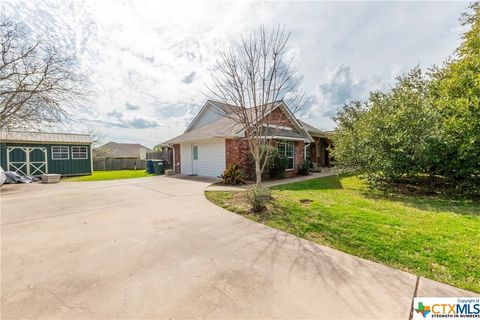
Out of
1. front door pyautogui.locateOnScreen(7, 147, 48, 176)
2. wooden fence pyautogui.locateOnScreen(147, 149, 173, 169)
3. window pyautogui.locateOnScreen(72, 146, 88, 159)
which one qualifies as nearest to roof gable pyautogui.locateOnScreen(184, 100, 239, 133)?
wooden fence pyautogui.locateOnScreen(147, 149, 173, 169)

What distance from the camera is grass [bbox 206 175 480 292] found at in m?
3.36

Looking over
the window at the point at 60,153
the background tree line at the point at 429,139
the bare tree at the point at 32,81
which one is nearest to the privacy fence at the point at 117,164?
the window at the point at 60,153

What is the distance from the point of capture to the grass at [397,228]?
3361 millimetres

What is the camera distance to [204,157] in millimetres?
14781

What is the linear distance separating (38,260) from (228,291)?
3.15 metres

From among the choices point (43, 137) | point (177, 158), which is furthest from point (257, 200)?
point (43, 137)

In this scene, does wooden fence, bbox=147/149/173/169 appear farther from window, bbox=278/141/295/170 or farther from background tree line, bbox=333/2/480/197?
background tree line, bbox=333/2/480/197

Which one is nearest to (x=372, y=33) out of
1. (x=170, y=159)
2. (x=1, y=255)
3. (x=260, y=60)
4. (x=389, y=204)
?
(x=260, y=60)

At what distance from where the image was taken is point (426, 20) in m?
9.09

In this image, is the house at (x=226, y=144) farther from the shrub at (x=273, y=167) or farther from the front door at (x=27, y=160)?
the front door at (x=27, y=160)

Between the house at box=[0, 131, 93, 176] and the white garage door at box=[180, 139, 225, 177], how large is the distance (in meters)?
10.3

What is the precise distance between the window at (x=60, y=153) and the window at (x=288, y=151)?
1832cm

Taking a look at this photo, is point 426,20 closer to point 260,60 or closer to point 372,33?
point 372,33

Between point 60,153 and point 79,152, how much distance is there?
1.34 meters
